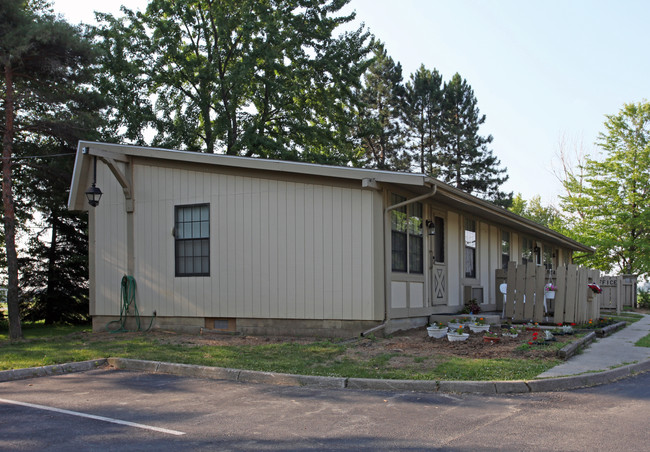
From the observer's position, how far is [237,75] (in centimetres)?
2491

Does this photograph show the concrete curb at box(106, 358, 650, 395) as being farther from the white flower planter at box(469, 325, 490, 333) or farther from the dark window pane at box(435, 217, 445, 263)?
the dark window pane at box(435, 217, 445, 263)

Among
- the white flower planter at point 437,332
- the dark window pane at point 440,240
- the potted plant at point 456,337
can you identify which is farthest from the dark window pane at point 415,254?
the potted plant at point 456,337

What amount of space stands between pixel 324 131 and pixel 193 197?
15.8 m

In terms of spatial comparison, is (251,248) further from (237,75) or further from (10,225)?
(237,75)

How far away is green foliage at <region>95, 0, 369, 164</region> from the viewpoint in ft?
84.8

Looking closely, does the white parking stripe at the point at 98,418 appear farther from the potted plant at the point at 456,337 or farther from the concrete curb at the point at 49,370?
the potted plant at the point at 456,337

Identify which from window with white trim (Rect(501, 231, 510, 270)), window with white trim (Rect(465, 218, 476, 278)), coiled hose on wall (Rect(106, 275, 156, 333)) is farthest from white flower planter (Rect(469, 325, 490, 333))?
window with white trim (Rect(501, 231, 510, 270))

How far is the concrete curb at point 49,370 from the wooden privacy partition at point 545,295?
8.72m

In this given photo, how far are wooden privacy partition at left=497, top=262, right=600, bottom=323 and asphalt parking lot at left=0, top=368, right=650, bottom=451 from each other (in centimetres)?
550

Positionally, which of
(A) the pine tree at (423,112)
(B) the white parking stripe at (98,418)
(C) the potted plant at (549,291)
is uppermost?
(A) the pine tree at (423,112)

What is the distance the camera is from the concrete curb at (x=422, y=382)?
684cm

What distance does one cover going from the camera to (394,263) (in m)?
11.7

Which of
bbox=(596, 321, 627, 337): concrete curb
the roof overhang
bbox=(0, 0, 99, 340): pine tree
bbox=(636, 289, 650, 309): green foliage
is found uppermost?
bbox=(0, 0, 99, 340): pine tree

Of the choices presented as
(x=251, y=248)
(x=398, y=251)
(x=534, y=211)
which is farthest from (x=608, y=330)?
(x=534, y=211)
